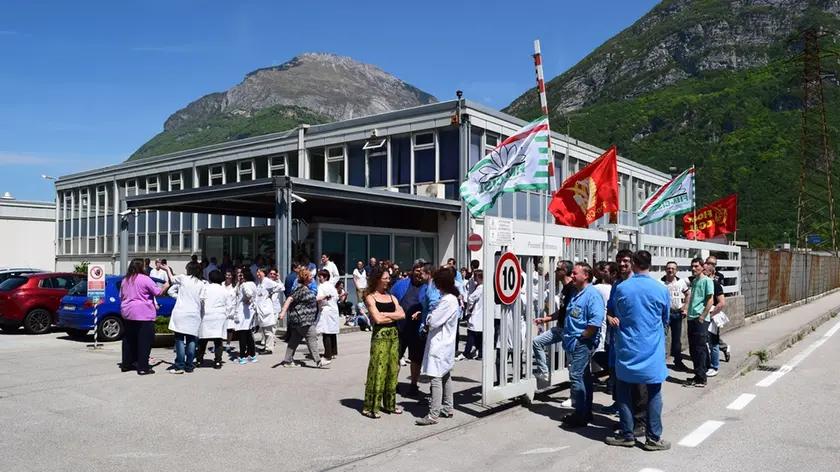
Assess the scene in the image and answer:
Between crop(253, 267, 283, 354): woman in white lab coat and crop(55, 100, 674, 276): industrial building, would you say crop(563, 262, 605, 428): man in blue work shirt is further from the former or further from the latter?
crop(55, 100, 674, 276): industrial building

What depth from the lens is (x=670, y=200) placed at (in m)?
15.1

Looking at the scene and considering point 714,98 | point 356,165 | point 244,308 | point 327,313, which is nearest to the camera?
point 327,313

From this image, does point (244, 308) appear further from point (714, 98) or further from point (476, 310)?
point (714, 98)

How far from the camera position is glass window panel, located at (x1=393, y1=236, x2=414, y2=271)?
2361 cm

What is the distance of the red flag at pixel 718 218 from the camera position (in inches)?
741

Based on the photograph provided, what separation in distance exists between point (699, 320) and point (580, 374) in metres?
3.57

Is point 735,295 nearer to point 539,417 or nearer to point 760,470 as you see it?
point 539,417

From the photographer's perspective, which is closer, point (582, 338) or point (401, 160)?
point (582, 338)

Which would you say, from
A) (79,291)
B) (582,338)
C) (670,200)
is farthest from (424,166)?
(582,338)

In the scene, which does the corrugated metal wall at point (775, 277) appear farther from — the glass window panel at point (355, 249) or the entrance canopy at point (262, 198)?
the glass window panel at point (355, 249)

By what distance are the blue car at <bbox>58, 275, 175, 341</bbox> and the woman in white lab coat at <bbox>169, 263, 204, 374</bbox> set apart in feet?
14.4

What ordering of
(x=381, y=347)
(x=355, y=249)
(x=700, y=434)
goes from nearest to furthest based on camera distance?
(x=700, y=434)
(x=381, y=347)
(x=355, y=249)

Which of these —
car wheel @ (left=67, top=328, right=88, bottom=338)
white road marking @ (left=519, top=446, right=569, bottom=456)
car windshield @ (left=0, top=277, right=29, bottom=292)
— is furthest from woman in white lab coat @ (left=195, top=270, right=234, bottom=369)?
car windshield @ (left=0, top=277, right=29, bottom=292)

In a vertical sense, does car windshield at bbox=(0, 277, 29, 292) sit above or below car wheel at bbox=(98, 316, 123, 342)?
above
